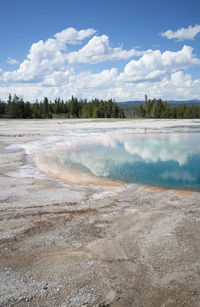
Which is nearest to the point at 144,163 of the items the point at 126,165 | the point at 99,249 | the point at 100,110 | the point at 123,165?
the point at 126,165

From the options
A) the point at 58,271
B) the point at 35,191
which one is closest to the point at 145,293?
the point at 58,271

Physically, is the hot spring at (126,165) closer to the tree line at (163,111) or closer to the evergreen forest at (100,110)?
the evergreen forest at (100,110)

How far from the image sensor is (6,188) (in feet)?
28.3

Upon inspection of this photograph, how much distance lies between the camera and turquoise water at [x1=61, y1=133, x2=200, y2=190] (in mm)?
10562

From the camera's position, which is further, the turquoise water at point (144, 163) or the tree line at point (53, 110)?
the tree line at point (53, 110)

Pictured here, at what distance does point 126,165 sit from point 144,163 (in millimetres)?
1285

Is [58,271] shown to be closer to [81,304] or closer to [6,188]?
[81,304]

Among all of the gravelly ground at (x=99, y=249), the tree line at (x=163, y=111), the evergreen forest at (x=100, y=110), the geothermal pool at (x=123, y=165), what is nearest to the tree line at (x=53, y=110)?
the evergreen forest at (x=100, y=110)

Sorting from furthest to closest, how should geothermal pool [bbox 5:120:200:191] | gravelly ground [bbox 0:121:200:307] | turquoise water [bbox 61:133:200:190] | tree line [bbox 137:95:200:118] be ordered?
tree line [bbox 137:95:200:118], turquoise water [bbox 61:133:200:190], geothermal pool [bbox 5:120:200:191], gravelly ground [bbox 0:121:200:307]

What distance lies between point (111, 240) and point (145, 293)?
155 centimetres

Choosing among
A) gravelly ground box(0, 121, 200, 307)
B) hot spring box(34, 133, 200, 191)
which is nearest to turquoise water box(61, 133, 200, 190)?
hot spring box(34, 133, 200, 191)

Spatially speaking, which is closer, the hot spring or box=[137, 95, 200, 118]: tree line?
the hot spring

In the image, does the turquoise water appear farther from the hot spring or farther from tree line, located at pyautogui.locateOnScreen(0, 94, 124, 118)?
tree line, located at pyautogui.locateOnScreen(0, 94, 124, 118)

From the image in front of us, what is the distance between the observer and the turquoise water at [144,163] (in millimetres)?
10562
